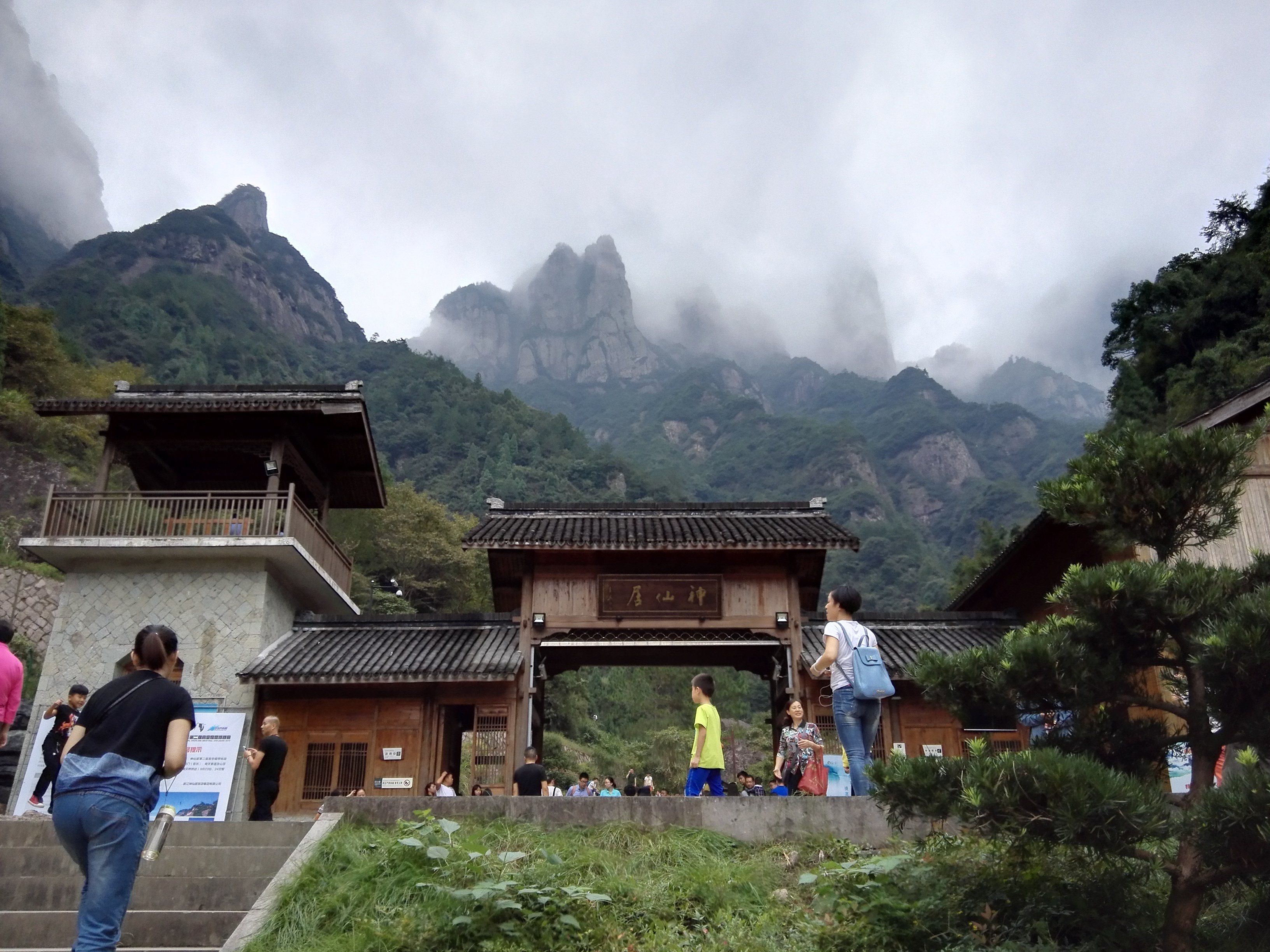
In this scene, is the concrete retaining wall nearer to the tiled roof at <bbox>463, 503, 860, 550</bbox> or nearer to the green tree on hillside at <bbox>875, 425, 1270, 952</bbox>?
the green tree on hillside at <bbox>875, 425, 1270, 952</bbox>

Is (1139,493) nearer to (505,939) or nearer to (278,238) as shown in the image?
(505,939)

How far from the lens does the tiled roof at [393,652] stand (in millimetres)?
15008

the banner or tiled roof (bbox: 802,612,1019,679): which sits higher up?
tiled roof (bbox: 802,612,1019,679)

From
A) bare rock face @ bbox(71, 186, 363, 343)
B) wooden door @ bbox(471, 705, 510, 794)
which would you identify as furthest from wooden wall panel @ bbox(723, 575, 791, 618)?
bare rock face @ bbox(71, 186, 363, 343)

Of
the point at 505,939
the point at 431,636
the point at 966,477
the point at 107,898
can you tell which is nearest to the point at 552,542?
the point at 431,636

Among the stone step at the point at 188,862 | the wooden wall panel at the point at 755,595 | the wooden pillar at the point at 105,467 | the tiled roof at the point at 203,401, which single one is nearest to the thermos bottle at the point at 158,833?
the stone step at the point at 188,862

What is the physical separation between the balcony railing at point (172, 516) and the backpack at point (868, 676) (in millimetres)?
10887

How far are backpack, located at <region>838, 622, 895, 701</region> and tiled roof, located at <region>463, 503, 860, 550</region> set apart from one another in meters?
7.56

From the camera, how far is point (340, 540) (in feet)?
111

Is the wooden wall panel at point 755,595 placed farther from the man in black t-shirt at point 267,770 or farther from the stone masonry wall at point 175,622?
the man in black t-shirt at point 267,770

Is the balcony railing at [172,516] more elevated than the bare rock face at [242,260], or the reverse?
the bare rock face at [242,260]

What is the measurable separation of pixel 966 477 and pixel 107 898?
322 feet

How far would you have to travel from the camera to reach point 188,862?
22.7 ft

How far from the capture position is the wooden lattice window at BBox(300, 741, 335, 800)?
15227 mm
